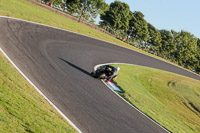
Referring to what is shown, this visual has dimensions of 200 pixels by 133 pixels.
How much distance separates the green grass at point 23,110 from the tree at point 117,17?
2458 inches

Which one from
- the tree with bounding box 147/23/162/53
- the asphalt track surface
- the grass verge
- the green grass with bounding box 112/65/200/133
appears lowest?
the green grass with bounding box 112/65/200/133

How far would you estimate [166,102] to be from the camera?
1888 cm

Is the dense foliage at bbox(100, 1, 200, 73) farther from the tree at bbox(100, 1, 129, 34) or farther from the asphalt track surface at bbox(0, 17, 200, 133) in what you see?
the asphalt track surface at bbox(0, 17, 200, 133)

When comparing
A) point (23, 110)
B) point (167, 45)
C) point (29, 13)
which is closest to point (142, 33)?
point (167, 45)

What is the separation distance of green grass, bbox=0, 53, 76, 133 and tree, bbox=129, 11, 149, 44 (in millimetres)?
65627

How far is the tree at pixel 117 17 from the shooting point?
69250 mm

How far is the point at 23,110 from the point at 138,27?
6834 cm

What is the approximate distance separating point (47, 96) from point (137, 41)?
6959 centimetres

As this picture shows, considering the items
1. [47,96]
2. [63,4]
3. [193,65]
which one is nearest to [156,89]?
[47,96]

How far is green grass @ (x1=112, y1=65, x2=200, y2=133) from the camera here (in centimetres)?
1346

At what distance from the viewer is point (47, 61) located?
13.3 meters

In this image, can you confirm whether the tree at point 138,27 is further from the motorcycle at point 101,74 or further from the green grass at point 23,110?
the green grass at point 23,110

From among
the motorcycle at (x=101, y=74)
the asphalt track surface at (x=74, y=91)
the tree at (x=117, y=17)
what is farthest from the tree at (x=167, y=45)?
the asphalt track surface at (x=74, y=91)

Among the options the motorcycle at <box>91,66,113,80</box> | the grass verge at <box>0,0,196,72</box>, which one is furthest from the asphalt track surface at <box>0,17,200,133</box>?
the grass verge at <box>0,0,196,72</box>
